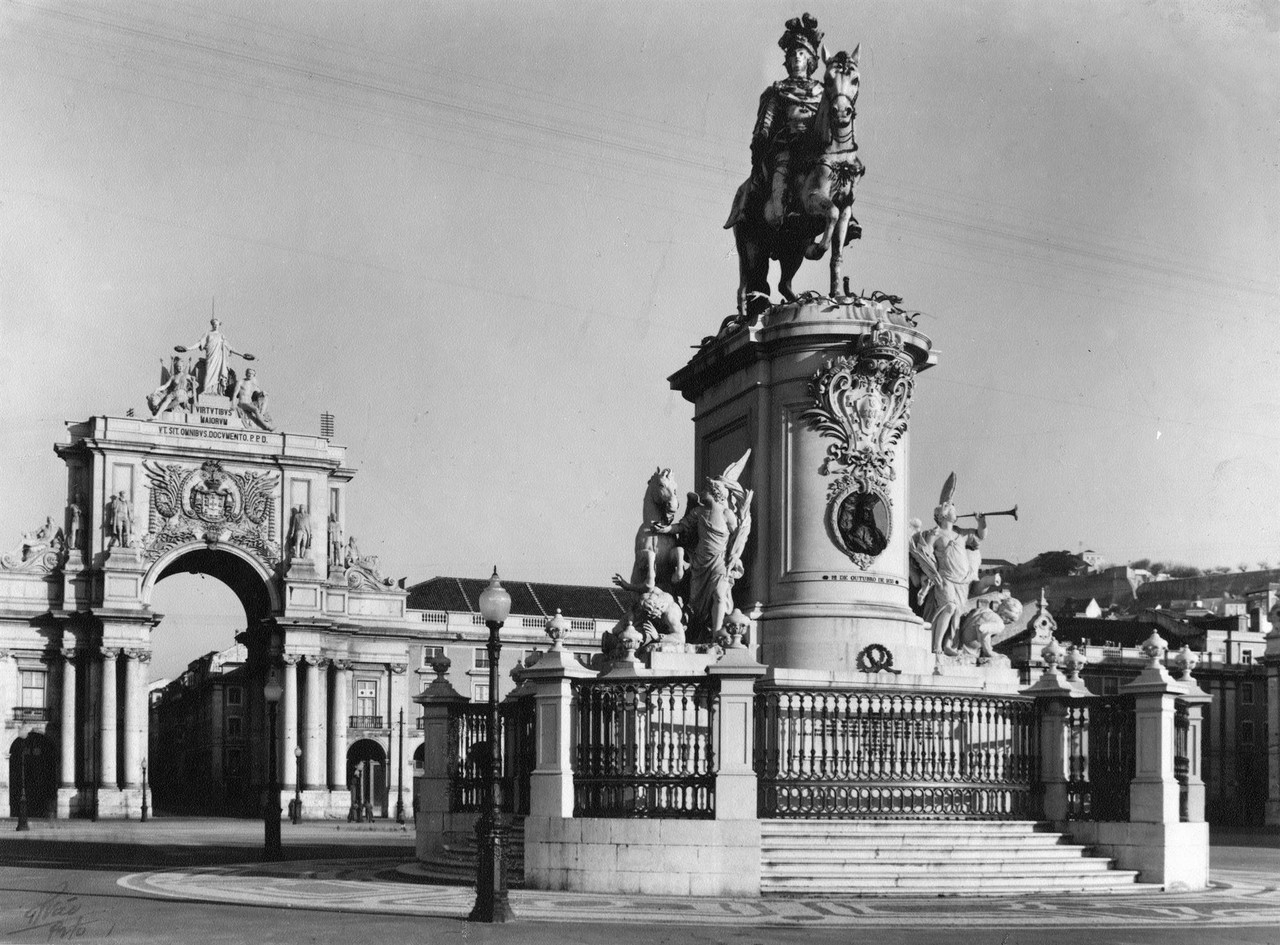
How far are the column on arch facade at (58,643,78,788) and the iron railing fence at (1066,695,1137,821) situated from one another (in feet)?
217

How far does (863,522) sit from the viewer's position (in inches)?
887

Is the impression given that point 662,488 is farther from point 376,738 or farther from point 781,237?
point 376,738

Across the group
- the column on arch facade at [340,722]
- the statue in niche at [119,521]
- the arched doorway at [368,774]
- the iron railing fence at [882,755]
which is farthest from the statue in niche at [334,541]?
the iron railing fence at [882,755]

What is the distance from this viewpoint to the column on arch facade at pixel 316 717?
8519cm

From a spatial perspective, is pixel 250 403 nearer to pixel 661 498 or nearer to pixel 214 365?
pixel 214 365

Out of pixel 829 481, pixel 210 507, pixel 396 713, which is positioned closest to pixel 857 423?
pixel 829 481

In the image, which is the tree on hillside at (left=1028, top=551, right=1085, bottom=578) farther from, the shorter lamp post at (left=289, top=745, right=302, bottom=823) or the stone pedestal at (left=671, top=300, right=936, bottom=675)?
the stone pedestal at (left=671, top=300, right=936, bottom=675)

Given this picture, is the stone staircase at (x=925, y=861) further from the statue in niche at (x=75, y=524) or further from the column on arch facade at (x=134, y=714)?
the statue in niche at (x=75, y=524)

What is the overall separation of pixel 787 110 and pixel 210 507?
65371mm

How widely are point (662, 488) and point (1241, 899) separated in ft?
A: 27.1

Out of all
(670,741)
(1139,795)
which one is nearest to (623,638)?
(670,741)

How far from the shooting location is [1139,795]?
2073 centimetres

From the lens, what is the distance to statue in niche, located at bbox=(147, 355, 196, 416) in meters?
86.4
